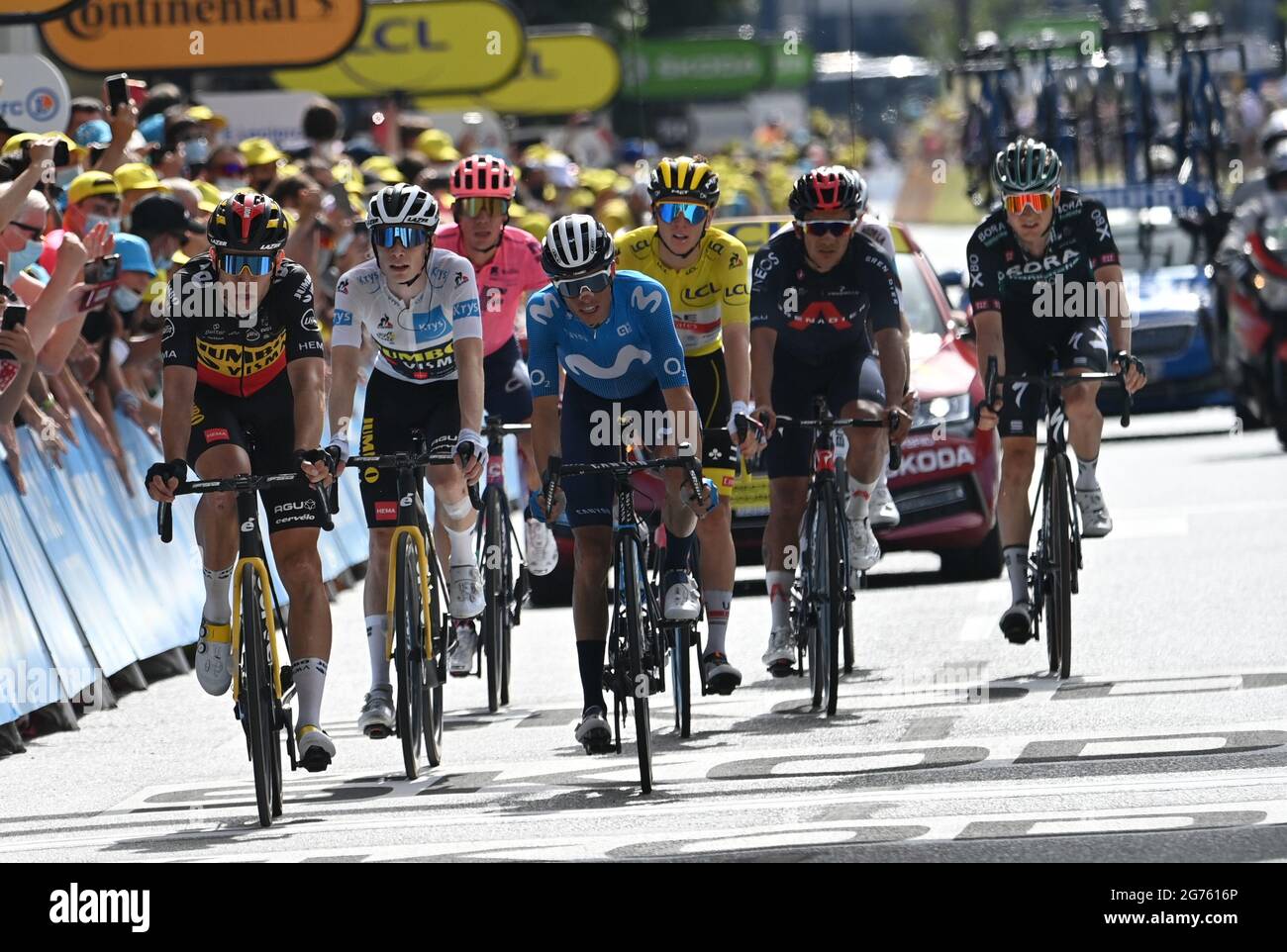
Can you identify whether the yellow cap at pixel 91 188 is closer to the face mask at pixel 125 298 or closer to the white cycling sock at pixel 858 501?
the face mask at pixel 125 298

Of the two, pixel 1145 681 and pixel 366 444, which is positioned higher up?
pixel 366 444

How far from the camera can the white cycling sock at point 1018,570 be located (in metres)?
12.1

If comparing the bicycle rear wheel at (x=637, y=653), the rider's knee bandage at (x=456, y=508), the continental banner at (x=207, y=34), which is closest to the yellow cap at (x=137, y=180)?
the rider's knee bandage at (x=456, y=508)

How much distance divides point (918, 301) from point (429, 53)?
1860 cm

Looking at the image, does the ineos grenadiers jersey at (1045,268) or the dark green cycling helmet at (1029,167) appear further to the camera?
the ineos grenadiers jersey at (1045,268)

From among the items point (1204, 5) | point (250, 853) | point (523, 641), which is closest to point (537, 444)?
point (250, 853)

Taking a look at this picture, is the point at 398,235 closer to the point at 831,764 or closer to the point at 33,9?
the point at 831,764

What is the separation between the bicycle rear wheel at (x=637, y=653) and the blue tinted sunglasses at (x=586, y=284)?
0.87 metres

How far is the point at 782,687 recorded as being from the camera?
1231 cm

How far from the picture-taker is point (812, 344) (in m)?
12.0

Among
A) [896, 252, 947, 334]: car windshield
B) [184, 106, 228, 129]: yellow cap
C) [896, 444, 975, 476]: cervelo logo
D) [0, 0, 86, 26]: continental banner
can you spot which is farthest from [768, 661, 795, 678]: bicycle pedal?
[184, 106, 228, 129]: yellow cap
